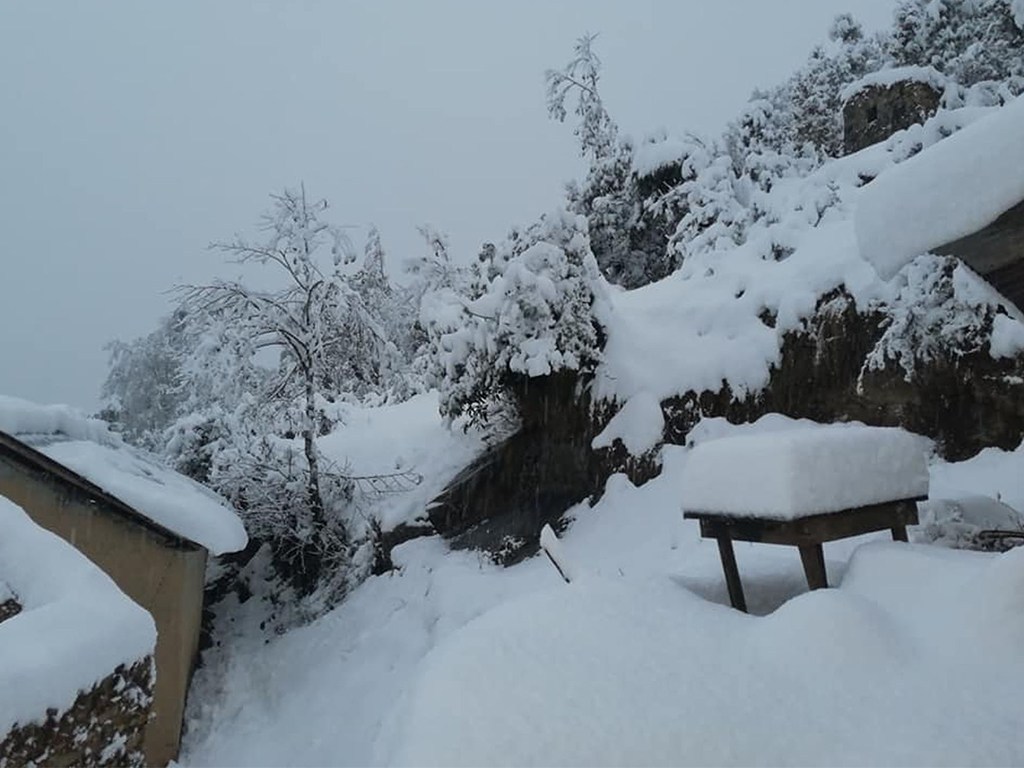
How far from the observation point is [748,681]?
111 inches

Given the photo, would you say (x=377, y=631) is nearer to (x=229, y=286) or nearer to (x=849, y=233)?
(x=229, y=286)

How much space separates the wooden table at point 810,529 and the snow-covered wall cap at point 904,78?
973cm

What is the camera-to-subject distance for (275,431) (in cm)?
1118

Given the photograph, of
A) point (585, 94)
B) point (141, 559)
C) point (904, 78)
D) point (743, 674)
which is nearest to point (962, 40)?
point (904, 78)

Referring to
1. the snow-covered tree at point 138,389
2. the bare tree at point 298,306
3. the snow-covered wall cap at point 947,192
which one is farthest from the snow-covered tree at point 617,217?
the snow-covered tree at point 138,389

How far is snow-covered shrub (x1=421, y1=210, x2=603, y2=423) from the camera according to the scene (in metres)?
8.73

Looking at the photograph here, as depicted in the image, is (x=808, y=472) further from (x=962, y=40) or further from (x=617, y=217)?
(x=962, y=40)

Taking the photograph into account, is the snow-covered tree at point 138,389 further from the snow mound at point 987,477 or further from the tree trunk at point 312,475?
the snow mound at point 987,477

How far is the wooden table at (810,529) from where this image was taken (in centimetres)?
384

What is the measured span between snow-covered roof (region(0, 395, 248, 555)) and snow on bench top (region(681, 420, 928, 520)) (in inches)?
237

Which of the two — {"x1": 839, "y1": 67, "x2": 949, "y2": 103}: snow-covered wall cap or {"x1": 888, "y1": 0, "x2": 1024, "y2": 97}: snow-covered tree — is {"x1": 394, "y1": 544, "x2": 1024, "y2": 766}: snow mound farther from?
{"x1": 888, "y1": 0, "x2": 1024, "y2": 97}: snow-covered tree

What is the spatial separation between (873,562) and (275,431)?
9.48 meters

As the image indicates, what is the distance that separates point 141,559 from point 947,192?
7768 mm

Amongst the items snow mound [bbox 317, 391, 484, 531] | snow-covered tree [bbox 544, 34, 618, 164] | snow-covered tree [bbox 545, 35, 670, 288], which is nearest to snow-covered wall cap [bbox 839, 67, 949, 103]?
snow-covered tree [bbox 545, 35, 670, 288]
